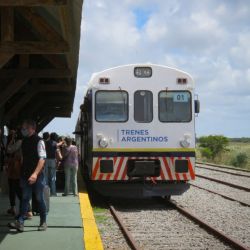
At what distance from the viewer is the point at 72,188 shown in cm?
1391

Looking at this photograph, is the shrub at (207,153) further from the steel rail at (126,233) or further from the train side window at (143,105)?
the steel rail at (126,233)

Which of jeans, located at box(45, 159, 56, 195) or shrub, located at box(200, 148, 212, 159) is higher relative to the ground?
shrub, located at box(200, 148, 212, 159)

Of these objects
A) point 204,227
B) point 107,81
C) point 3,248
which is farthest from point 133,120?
point 3,248

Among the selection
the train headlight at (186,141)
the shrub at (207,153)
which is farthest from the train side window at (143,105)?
the shrub at (207,153)

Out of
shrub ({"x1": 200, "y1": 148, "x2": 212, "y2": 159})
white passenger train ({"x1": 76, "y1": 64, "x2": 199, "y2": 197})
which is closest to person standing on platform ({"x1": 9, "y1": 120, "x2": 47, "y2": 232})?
white passenger train ({"x1": 76, "y1": 64, "x2": 199, "y2": 197})

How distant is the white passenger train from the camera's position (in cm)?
1294

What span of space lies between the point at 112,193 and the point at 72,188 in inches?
49.8

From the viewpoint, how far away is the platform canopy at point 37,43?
8.11 m

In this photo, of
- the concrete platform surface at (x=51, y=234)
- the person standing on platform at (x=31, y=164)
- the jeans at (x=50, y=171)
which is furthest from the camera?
the jeans at (x=50, y=171)

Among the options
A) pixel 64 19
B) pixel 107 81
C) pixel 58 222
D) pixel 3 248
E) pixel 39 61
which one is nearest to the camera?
pixel 3 248

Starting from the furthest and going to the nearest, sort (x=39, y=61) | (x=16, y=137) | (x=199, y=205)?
(x=39, y=61)
(x=199, y=205)
(x=16, y=137)

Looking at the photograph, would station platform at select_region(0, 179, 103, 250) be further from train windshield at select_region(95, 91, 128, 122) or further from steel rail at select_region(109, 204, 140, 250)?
train windshield at select_region(95, 91, 128, 122)

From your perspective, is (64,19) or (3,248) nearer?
(3,248)

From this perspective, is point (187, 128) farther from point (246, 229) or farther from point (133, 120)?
point (246, 229)
